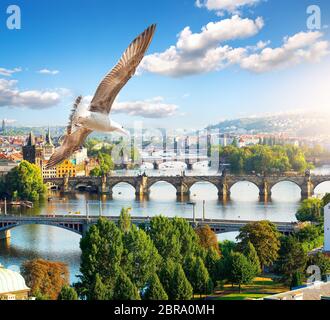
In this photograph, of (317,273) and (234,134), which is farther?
(234,134)

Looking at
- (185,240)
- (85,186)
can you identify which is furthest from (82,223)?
(85,186)

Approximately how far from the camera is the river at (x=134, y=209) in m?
9.46

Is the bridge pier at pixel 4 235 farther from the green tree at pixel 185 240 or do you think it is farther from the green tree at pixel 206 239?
the green tree at pixel 185 240

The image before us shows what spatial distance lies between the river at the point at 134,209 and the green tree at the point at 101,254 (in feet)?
2.05

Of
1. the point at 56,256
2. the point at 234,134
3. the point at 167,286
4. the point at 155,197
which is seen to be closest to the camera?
the point at 167,286

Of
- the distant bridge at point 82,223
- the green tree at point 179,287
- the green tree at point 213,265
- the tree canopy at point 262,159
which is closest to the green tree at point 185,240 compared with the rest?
the green tree at point 213,265

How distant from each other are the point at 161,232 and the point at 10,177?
11237mm

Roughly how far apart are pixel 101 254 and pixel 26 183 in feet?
36.6

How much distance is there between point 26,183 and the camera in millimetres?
17328

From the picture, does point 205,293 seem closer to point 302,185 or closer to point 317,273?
point 317,273

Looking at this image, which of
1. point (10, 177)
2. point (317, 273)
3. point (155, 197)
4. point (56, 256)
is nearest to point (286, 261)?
point (317, 273)

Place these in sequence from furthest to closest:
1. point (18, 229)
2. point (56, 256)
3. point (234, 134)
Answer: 1. point (234, 134)
2. point (18, 229)
3. point (56, 256)

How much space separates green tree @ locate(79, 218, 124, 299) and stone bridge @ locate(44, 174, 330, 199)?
10512mm
